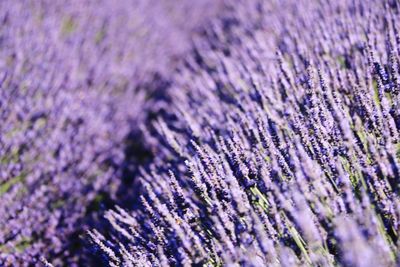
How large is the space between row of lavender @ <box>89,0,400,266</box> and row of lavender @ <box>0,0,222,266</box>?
41cm

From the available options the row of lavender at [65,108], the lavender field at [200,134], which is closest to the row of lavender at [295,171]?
the lavender field at [200,134]

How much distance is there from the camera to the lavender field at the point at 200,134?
5.36ft

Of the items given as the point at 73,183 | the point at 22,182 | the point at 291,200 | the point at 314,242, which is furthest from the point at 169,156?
the point at 314,242

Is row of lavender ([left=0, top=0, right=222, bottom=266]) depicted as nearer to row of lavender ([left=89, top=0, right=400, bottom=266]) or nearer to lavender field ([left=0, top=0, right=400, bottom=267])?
lavender field ([left=0, top=0, right=400, bottom=267])

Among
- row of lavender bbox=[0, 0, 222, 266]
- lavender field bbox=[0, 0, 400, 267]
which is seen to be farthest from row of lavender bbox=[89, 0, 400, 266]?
row of lavender bbox=[0, 0, 222, 266]

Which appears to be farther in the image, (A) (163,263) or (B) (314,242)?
(A) (163,263)

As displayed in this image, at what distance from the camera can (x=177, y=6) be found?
4.75m

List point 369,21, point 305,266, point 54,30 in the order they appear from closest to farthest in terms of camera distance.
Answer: point 305,266 → point 369,21 → point 54,30

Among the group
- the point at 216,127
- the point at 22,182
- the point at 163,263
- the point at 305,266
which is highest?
the point at 22,182

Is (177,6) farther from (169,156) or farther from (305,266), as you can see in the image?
(305,266)

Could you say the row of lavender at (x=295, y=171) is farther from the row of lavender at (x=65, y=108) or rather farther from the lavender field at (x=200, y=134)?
the row of lavender at (x=65, y=108)

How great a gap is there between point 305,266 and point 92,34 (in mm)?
2754

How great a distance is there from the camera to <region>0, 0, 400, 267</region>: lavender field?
5.36 ft

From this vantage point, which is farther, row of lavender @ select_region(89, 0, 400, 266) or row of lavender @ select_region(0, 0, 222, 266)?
row of lavender @ select_region(0, 0, 222, 266)
